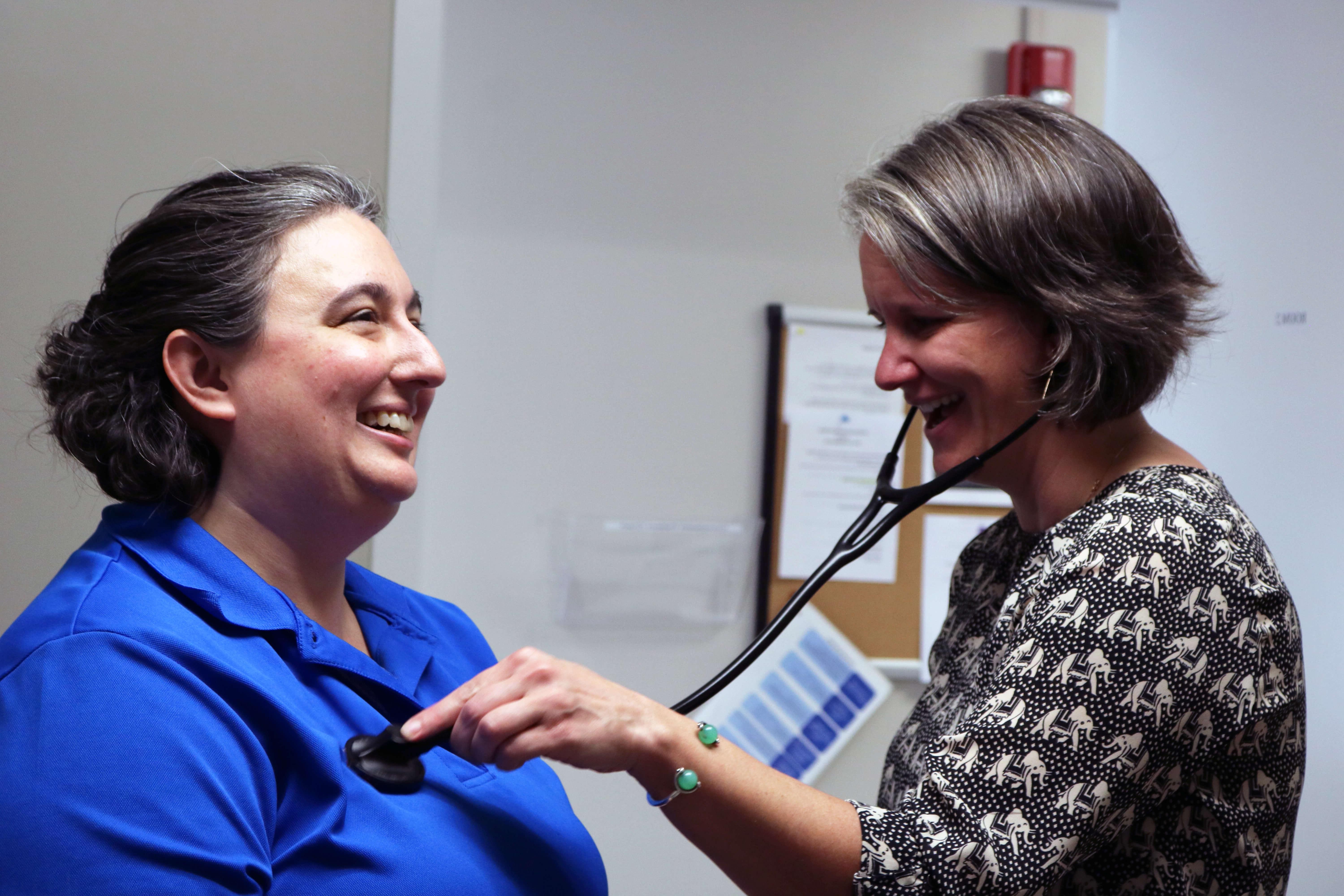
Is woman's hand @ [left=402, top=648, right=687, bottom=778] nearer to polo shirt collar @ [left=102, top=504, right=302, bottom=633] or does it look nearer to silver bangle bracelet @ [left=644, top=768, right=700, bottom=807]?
silver bangle bracelet @ [left=644, top=768, right=700, bottom=807]

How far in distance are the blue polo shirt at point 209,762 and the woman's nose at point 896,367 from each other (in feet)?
1.72

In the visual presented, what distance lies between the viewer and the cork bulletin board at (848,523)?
211 cm

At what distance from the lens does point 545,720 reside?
31.8 inches

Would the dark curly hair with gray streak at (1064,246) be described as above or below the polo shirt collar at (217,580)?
above

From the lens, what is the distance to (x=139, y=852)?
2.31ft

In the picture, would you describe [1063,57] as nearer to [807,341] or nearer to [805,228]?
[805,228]

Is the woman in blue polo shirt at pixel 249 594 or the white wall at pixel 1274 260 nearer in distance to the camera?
the woman in blue polo shirt at pixel 249 594

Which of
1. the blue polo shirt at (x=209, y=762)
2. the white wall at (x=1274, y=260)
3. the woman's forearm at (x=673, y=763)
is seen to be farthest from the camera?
the white wall at (x=1274, y=260)

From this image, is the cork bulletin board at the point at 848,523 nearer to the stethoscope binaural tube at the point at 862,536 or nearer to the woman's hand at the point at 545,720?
the stethoscope binaural tube at the point at 862,536

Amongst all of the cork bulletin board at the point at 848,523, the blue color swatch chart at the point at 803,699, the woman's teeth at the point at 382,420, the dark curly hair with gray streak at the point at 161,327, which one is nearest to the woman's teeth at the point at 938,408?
the woman's teeth at the point at 382,420

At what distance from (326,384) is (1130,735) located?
0.72m

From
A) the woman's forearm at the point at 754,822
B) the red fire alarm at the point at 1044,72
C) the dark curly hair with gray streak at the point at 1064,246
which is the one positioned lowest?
the woman's forearm at the point at 754,822

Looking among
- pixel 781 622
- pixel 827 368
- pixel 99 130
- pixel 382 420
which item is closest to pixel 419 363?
pixel 382 420

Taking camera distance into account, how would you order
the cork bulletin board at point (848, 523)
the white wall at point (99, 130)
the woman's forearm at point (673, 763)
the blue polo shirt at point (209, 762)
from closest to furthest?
the blue polo shirt at point (209, 762)
the woman's forearm at point (673, 763)
the white wall at point (99, 130)
the cork bulletin board at point (848, 523)
